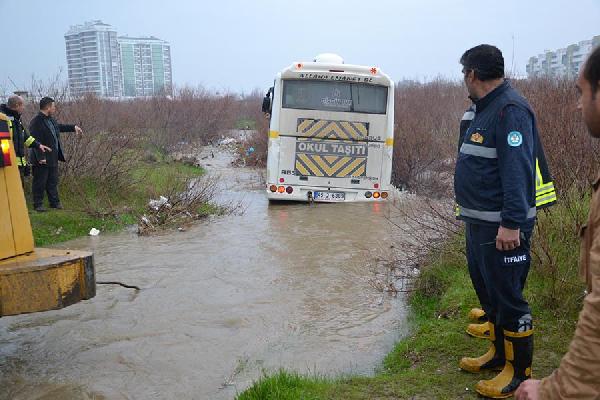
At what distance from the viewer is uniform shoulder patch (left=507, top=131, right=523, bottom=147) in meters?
3.11

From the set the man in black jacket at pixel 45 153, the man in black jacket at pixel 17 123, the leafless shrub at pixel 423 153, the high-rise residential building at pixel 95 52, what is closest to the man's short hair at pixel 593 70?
the man in black jacket at pixel 17 123

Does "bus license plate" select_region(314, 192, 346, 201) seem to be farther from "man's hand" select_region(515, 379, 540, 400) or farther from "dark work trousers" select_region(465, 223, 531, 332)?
"man's hand" select_region(515, 379, 540, 400)

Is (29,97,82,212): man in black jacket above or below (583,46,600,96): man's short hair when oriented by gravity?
below

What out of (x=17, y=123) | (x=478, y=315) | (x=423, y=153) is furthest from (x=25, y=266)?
(x=423, y=153)

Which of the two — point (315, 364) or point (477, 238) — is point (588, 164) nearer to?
point (477, 238)

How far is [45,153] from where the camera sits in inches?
376

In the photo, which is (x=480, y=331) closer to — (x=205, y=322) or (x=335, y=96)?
(x=205, y=322)

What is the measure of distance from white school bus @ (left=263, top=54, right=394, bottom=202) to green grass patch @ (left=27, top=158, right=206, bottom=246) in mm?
2268

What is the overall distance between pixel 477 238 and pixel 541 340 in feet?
3.99

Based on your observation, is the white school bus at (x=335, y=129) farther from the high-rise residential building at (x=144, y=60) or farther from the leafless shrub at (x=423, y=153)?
the high-rise residential building at (x=144, y=60)

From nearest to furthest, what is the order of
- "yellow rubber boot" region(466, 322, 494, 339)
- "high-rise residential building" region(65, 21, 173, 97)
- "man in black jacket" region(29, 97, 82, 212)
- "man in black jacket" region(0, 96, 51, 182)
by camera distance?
"yellow rubber boot" region(466, 322, 494, 339) < "man in black jacket" region(0, 96, 51, 182) < "man in black jacket" region(29, 97, 82, 212) < "high-rise residential building" region(65, 21, 173, 97)

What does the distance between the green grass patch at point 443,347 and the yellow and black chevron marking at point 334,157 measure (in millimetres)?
5946

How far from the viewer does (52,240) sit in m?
9.10

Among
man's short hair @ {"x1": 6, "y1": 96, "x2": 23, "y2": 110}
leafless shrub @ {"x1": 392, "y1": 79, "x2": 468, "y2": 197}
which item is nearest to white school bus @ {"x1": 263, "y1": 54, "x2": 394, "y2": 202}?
leafless shrub @ {"x1": 392, "y1": 79, "x2": 468, "y2": 197}
